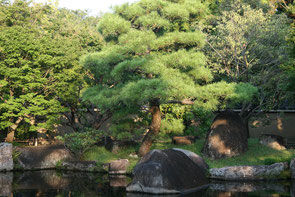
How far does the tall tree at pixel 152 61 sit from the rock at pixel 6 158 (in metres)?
5.19

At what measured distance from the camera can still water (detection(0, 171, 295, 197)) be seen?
11586mm

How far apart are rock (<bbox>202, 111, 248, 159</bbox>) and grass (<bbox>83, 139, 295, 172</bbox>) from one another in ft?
1.19

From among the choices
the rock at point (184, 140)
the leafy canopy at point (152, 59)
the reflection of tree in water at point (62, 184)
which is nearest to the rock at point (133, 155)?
the reflection of tree in water at point (62, 184)

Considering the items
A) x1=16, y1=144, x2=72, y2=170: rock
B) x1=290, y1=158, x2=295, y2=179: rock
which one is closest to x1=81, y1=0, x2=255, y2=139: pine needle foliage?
x1=290, y1=158, x2=295, y2=179: rock

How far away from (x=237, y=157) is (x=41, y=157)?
10.7 meters

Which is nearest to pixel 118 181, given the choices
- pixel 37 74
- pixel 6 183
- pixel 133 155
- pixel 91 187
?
pixel 91 187

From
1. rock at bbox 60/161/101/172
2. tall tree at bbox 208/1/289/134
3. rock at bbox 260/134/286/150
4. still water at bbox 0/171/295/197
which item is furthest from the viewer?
tall tree at bbox 208/1/289/134

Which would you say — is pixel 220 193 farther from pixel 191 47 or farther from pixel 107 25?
pixel 107 25

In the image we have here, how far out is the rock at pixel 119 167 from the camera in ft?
53.2

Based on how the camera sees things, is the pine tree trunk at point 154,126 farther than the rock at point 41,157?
No

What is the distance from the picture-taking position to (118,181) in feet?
47.0

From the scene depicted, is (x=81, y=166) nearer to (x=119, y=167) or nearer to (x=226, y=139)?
(x=119, y=167)

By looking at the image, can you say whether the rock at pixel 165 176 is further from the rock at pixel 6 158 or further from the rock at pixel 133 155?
the rock at pixel 6 158

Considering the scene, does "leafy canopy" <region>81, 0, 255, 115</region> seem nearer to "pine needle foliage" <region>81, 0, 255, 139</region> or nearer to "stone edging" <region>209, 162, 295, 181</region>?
"pine needle foliage" <region>81, 0, 255, 139</region>
